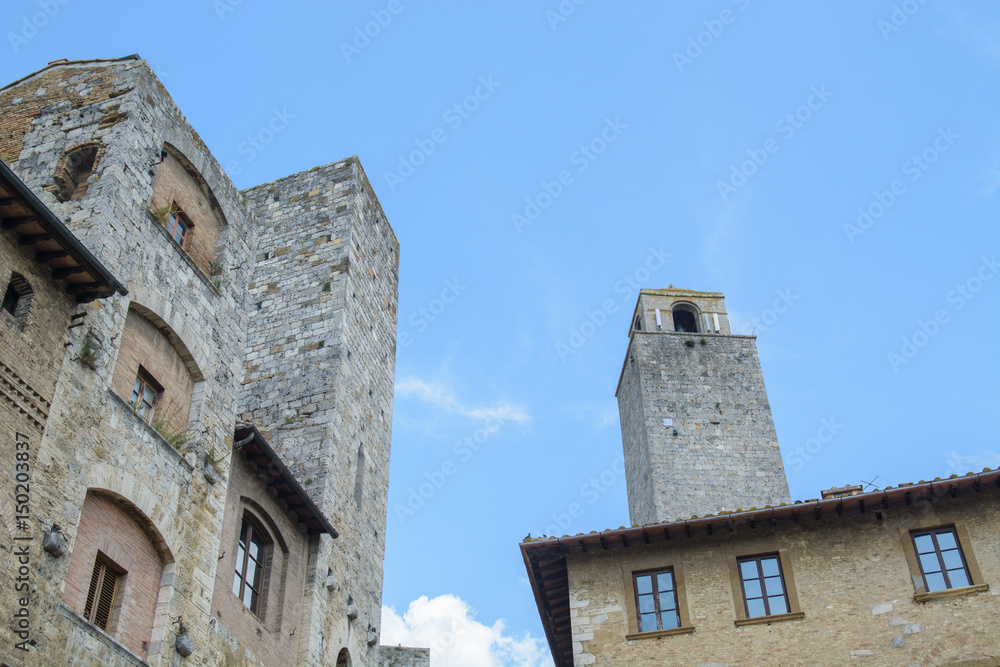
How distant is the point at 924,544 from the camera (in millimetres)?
14953

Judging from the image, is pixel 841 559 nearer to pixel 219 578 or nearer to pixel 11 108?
pixel 219 578

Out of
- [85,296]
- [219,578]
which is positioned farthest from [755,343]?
[85,296]

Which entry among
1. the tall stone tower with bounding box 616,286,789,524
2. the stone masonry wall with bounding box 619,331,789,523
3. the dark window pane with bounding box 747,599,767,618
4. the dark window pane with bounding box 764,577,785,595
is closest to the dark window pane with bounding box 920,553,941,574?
the dark window pane with bounding box 764,577,785,595

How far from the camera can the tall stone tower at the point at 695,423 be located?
3023cm

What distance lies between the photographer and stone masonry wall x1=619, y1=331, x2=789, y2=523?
30.2 metres

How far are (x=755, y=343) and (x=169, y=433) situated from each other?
26026mm

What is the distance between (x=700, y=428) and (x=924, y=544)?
Answer: 16.8 metres

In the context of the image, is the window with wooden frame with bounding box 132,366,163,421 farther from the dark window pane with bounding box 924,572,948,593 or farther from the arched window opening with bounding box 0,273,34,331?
the dark window pane with bounding box 924,572,948,593

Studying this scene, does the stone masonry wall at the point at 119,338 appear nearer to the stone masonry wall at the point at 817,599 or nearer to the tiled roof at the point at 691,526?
the tiled roof at the point at 691,526

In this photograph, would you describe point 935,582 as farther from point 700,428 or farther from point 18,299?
point 700,428

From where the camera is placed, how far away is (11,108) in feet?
47.2

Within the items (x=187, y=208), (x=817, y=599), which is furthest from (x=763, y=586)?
(x=187, y=208)

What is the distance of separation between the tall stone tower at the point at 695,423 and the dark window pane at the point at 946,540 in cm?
1455

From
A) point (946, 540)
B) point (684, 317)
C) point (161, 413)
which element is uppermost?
point (684, 317)
